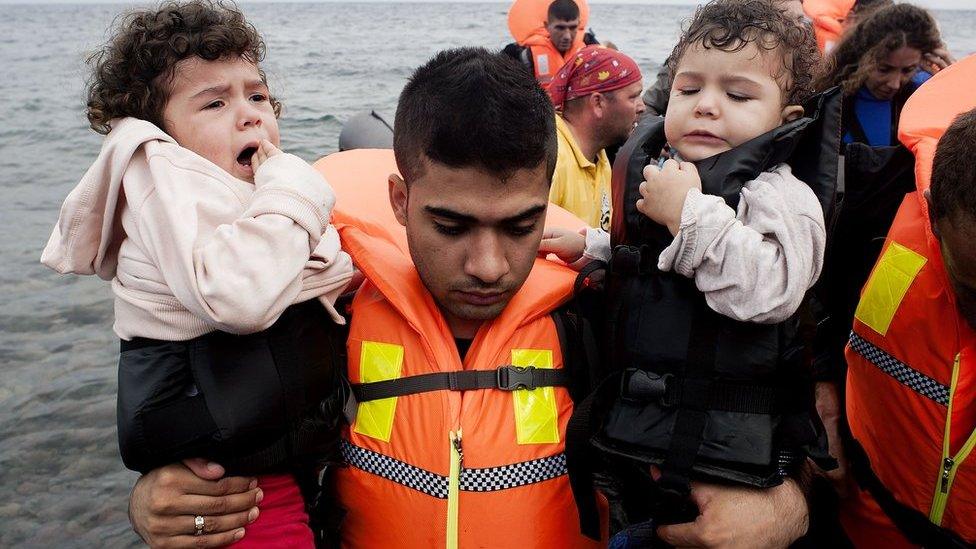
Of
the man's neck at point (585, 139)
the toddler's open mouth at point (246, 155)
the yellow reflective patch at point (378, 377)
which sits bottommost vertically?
the man's neck at point (585, 139)

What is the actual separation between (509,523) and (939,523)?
122 centimetres

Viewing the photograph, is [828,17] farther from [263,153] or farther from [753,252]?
[263,153]

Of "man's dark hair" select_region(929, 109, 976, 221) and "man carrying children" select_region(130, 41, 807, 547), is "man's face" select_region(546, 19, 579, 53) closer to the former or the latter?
"man carrying children" select_region(130, 41, 807, 547)

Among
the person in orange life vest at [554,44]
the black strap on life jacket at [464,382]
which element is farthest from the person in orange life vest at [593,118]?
the person in orange life vest at [554,44]

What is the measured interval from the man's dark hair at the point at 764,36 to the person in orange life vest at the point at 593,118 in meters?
2.43

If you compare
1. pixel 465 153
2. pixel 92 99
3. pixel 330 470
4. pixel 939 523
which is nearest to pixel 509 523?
pixel 330 470

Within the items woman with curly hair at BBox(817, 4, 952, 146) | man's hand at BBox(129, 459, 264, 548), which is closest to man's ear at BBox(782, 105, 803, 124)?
man's hand at BBox(129, 459, 264, 548)

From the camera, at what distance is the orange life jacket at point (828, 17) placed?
686 cm

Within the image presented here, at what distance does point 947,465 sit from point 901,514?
24 cm

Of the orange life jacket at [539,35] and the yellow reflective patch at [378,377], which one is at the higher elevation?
the yellow reflective patch at [378,377]

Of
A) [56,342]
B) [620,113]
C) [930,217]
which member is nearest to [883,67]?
[620,113]

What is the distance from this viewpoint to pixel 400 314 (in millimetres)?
2141

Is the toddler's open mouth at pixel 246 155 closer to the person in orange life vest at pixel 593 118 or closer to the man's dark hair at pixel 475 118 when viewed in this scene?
the man's dark hair at pixel 475 118

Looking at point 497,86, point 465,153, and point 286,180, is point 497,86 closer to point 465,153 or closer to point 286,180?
point 465,153
